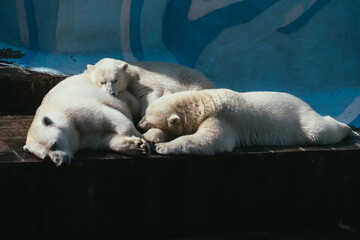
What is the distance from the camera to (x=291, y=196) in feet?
15.2

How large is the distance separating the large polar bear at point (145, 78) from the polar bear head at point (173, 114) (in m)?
0.54

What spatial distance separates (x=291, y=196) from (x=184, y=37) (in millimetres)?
3102

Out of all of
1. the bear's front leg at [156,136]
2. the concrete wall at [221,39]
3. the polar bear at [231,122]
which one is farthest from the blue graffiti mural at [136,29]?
the bear's front leg at [156,136]

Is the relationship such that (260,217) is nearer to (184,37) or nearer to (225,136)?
(225,136)

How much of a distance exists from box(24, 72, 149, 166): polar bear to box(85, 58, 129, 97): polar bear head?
45 centimetres

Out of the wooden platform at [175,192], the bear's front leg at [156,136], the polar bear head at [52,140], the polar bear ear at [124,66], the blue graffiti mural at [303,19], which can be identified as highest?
the blue graffiti mural at [303,19]

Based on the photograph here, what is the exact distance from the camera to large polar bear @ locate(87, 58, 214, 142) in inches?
199

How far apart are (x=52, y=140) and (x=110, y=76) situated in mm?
1313

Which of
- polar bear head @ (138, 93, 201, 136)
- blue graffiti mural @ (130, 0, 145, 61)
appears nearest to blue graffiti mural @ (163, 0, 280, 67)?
blue graffiti mural @ (130, 0, 145, 61)

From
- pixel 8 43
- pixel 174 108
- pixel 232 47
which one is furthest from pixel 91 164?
pixel 232 47

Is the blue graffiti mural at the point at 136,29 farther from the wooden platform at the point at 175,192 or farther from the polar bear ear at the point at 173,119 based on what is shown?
the polar bear ear at the point at 173,119

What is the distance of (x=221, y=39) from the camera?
7.24 meters

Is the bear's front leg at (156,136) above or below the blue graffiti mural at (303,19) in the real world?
below

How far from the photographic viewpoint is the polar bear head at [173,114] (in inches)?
175
